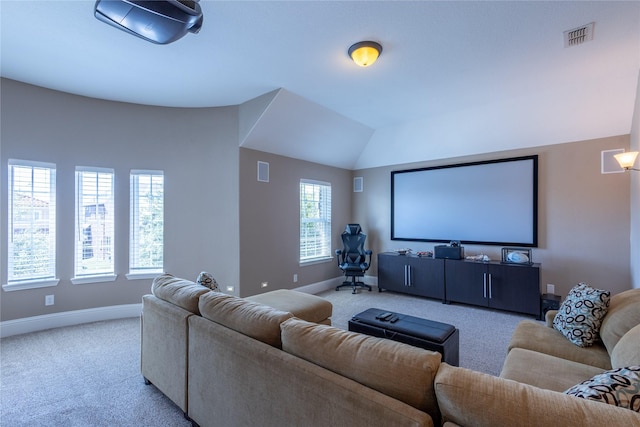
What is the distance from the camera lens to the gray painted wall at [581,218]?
3.86 meters

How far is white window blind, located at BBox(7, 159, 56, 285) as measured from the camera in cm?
344

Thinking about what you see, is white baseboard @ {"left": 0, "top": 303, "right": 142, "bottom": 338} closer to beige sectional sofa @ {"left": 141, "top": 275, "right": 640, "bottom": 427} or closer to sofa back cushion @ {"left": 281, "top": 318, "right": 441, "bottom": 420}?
beige sectional sofa @ {"left": 141, "top": 275, "right": 640, "bottom": 427}

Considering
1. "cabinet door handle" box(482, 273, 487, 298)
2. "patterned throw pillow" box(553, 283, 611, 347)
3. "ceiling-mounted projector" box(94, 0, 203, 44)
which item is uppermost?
"ceiling-mounted projector" box(94, 0, 203, 44)

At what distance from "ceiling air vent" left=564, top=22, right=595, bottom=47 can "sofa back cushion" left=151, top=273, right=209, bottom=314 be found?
3.68 m

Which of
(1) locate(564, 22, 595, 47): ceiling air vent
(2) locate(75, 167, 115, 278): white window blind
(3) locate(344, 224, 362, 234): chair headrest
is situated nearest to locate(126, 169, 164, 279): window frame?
(2) locate(75, 167, 115, 278): white window blind

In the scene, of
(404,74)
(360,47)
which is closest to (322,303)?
(360,47)

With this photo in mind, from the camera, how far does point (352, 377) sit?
3.83 feet

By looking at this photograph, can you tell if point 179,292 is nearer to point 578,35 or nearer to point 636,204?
point 578,35

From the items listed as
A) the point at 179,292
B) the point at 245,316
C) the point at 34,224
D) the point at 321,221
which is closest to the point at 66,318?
the point at 34,224

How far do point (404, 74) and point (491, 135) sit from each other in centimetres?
218

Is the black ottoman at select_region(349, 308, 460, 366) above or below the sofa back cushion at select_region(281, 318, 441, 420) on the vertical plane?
below

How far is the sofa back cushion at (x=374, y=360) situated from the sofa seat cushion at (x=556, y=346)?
1484 mm

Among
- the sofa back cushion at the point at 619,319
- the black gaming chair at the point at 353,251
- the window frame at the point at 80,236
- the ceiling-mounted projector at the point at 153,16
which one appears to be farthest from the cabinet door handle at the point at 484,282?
the window frame at the point at 80,236

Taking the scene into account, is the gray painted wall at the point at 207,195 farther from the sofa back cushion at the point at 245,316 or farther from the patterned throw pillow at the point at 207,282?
the sofa back cushion at the point at 245,316
